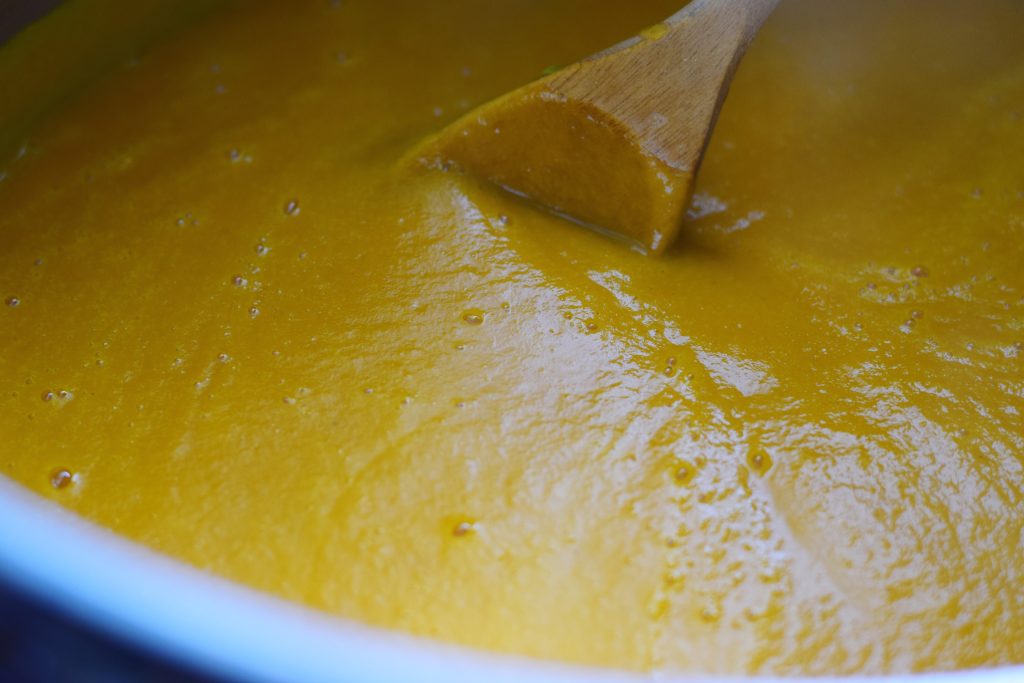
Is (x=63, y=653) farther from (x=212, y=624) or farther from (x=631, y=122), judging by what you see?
(x=631, y=122)

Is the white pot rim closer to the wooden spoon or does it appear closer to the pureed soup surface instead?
the pureed soup surface

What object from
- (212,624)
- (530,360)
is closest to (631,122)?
(530,360)

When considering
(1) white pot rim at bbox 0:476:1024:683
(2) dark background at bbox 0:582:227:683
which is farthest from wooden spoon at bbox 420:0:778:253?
(2) dark background at bbox 0:582:227:683

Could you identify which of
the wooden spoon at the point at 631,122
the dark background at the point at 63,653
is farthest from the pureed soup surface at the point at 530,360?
the dark background at the point at 63,653

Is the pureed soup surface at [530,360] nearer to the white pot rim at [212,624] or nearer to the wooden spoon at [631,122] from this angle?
the wooden spoon at [631,122]

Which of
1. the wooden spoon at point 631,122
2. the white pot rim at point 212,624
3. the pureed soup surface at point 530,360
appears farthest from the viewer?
the wooden spoon at point 631,122

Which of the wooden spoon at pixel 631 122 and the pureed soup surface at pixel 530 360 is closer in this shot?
the pureed soup surface at pixel 530 360
